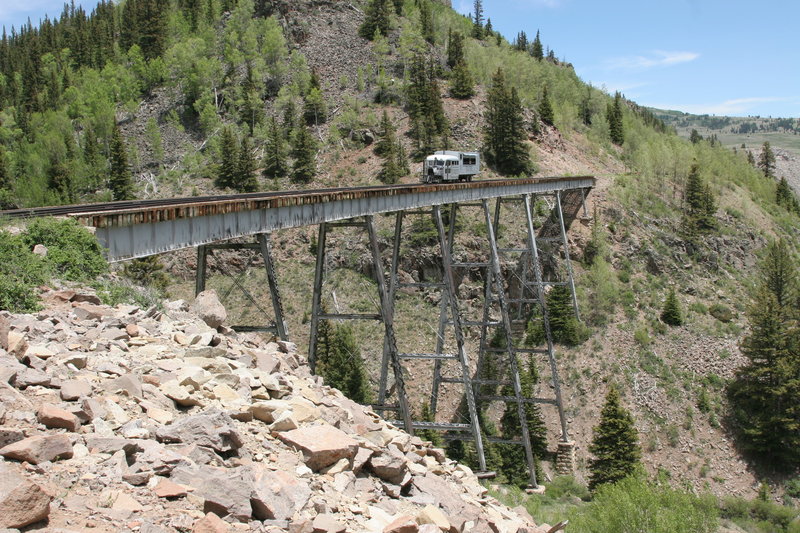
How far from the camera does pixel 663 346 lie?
40219mm

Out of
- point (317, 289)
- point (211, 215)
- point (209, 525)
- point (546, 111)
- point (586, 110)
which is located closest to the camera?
point (209, 525)

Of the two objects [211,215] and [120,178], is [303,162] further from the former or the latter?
[211,215]

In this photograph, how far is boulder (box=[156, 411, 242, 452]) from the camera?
661 cm

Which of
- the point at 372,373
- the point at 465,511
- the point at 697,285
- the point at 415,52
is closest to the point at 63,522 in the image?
the point at 465,511

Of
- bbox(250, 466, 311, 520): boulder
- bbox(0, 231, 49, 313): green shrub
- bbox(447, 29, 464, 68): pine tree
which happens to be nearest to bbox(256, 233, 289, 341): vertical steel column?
bbox(0, 231, 49, 313): green shrub

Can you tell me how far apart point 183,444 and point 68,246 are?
568 cm

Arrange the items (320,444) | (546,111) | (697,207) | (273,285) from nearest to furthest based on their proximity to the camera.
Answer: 1. (320,444)
2. (273,285)
3. (697,207)
4. (546,111)

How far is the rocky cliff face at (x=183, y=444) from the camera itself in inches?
210

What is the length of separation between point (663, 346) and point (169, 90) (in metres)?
63.4

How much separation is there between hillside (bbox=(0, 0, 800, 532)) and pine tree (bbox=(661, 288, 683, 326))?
19.9 inches

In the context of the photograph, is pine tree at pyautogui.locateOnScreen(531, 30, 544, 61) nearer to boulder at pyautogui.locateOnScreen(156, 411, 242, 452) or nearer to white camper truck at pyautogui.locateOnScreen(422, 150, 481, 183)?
white camper truck at pyautogui.locateOnScreen(422, 150, 481, 183)

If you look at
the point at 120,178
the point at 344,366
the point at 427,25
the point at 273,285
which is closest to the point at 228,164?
the point at 120,178

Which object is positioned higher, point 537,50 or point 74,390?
point 537,50

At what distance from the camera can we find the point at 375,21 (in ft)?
274
